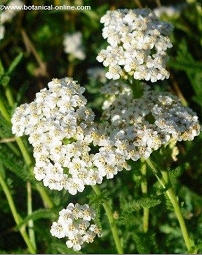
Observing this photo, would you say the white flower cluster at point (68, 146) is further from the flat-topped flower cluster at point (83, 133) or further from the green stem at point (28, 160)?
the green stem at point (28, 160)

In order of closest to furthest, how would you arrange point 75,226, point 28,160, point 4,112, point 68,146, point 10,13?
point 68,146 < point 75,226 < point 4,112 < point 28,160 < point 10,13

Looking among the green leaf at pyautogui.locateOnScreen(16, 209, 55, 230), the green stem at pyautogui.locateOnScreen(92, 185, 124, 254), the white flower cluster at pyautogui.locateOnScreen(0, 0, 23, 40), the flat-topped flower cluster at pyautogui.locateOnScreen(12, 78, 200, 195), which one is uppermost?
the white flower cluster at pyautogui.locateOnScreen(0, 0, 23, 40)

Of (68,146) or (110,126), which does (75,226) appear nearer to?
(68,146)

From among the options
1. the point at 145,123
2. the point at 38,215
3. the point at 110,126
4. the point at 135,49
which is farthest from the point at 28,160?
the point at 135,49

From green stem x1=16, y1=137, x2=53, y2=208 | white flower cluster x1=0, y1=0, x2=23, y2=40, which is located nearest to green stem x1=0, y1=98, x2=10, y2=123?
green stem x1=16, y1=137, x2=53, y2=208

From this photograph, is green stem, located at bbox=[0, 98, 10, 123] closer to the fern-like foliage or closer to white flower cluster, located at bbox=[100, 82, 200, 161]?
the fern-like foliage

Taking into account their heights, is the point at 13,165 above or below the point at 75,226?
above
